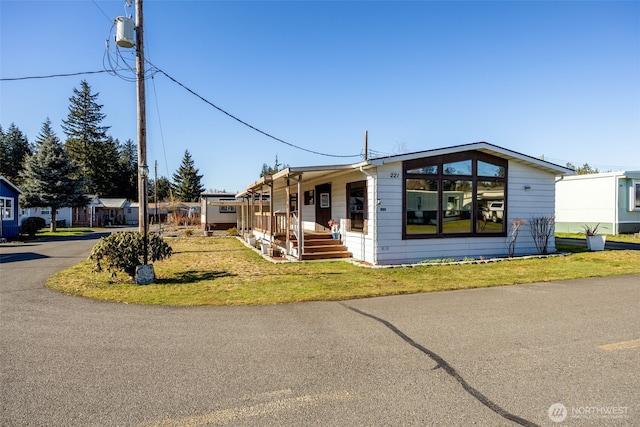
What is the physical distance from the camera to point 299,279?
836 centimetres

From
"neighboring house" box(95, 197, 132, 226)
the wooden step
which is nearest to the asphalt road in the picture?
the wooden step

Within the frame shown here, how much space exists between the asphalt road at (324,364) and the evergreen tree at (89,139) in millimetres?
54836

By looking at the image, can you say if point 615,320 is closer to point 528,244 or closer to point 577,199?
point 528,244

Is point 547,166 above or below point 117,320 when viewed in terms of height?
above

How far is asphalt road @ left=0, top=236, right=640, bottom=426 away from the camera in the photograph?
2.80 meters

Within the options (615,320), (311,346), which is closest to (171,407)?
(311,346)

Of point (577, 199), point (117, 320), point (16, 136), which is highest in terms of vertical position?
point (16, 136)

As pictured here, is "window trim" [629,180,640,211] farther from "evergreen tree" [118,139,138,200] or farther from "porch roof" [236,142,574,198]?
"evergreen tree" [118,139,138,200]

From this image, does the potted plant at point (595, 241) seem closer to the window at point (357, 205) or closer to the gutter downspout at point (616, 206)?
the gutter downspout at point (616, 206)

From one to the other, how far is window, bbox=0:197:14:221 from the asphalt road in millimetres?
19757

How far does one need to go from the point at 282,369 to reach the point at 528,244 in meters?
11.6

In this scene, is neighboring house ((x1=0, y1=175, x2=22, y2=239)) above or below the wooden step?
above

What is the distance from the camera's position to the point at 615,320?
5.12m
